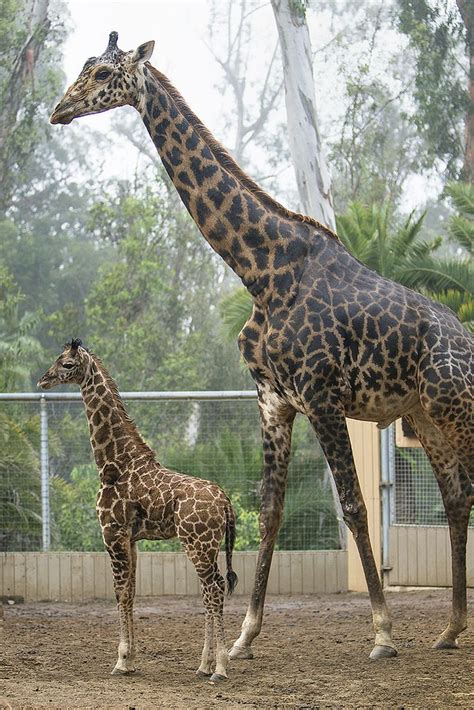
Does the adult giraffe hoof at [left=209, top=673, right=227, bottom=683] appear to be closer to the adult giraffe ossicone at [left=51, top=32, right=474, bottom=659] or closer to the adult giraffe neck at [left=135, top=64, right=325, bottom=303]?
the adult giraffe ossicone at [left=51, top=32, right=474, bottom=659]

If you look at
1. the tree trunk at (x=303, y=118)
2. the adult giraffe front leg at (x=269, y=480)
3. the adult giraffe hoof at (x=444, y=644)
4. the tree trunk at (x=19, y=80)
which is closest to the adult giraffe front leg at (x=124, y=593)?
the adult giraffe front leg at (x=269, y=480)

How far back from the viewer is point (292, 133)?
19.8 meters

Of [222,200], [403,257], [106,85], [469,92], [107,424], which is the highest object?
[469,92]

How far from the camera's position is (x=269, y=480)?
764cm

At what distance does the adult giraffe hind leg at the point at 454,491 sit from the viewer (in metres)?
7.69

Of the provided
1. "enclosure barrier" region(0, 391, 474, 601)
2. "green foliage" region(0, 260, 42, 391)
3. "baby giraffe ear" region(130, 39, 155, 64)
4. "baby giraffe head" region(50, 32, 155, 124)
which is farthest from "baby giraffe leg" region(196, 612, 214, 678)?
"green foliage" region(0, 260, 42, 391)

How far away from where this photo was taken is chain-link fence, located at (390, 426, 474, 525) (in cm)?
1164

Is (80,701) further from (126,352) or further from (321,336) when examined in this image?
(126,352)

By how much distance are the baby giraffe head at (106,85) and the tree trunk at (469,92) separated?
23.6 m

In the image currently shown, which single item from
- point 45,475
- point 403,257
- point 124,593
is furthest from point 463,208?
point 124,593

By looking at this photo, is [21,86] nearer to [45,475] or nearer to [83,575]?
[45,475]

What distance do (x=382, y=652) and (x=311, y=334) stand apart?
6.79ft

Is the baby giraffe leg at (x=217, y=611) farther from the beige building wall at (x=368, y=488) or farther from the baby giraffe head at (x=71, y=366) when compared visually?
the beige building wall at (x=368, y=488)

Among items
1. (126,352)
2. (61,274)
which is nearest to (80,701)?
(126,352)
